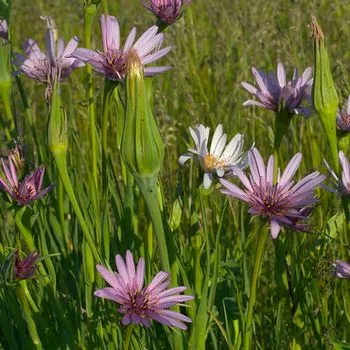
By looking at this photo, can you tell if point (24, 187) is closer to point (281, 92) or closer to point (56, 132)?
point (56, 132)

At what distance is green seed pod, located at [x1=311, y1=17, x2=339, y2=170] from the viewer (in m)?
1.04

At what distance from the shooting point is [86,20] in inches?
47.4

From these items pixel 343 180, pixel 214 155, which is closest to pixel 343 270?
pixel 343 180

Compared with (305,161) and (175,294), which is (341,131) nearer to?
(175,294)

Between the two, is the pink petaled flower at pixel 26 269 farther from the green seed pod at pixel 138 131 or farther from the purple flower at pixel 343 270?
the purple flower at pixel 343 270

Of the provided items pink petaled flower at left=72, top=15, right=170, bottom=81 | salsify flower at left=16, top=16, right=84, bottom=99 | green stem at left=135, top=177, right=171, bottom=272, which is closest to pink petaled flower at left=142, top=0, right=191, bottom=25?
pink petaled flower at left=72, top=15, right=170, bottom=81

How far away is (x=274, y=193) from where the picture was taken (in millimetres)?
1026

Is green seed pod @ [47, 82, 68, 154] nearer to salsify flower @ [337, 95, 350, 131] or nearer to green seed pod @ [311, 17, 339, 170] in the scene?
green seed pod @ [311, 17, 339, 170]

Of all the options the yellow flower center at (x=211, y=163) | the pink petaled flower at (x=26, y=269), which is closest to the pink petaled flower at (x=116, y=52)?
the yellow flower center at (x=211, y=163)

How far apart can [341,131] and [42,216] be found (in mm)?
452

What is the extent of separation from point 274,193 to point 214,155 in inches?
9.1

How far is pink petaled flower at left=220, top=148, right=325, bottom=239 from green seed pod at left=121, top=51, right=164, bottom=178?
0.31ft

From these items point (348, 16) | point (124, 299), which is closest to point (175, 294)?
point (124, 299)

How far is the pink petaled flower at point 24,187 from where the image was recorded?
1.12 meters
